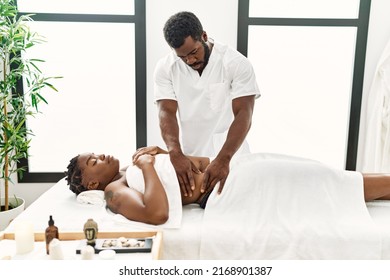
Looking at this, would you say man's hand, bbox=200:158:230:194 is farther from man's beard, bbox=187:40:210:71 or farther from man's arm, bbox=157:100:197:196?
man's beard, bbox=187:40:210:71

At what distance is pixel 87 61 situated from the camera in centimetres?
280

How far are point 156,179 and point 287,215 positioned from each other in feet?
1.92

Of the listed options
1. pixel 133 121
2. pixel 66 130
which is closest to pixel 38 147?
pixel 66 130

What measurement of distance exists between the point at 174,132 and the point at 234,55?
544 mm

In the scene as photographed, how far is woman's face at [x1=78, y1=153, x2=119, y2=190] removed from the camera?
72.4 inches

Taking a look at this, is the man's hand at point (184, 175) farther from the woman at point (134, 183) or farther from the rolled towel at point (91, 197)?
the rolled towel at point (91, 197)

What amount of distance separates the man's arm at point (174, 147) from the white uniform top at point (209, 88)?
6 centimetres

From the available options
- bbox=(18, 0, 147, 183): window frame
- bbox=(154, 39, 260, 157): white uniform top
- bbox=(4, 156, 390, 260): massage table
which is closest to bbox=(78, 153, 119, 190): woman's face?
bbox=(4, 156, 390, 260): massage table

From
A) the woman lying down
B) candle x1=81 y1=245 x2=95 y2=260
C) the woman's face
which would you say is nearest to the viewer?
candle x1=81 y1=245 x2=95 y2=260

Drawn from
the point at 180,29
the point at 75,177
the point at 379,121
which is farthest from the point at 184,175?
the point at 379,121

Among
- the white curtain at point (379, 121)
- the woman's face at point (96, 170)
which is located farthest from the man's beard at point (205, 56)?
the white curtain at point (379, 121)

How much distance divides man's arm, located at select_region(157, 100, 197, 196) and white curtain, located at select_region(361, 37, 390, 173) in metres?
1.53

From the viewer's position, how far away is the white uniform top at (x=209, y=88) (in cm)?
205

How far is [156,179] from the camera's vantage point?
1649 mm
